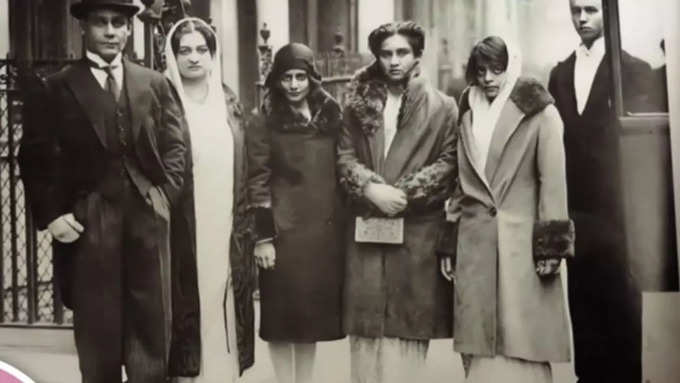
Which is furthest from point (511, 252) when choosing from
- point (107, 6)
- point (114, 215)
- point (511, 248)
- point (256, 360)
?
point (107, 6)

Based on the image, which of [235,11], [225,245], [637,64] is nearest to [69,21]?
[235,11]

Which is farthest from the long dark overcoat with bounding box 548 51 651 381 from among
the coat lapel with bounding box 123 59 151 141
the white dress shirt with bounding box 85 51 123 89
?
the white dress shirt with bounding box 85 51 123 89

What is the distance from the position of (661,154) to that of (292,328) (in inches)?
64.1

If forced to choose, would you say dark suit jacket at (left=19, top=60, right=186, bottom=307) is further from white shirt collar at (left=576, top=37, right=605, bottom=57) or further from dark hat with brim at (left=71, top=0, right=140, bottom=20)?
white shirt collar at (left=576, top=37, right=605, bottom=57)

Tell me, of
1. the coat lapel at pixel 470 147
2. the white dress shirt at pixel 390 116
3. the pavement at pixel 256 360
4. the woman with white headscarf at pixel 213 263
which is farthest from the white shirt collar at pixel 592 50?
the woman with white headscarf at pixel 213 263

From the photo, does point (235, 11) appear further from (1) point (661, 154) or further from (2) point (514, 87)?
(1) point (661, 154)

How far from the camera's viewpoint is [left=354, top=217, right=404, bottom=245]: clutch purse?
3.03m

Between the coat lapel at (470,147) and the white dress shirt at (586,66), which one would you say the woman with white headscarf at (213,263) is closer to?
the coat lapel at (470,147)

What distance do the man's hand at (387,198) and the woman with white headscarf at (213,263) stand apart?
0.51 meters

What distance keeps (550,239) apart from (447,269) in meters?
0.41

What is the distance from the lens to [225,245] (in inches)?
121

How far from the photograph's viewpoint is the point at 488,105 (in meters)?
3.05

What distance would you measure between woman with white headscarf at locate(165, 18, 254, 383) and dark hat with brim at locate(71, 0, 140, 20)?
1.77ft

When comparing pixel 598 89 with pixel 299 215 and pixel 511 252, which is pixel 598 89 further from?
pixel 299 215
